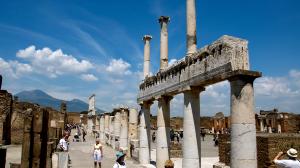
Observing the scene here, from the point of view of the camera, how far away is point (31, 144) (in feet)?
32.8

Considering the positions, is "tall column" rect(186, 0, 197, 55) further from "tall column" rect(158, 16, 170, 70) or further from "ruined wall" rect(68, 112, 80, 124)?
"ruined wall" rect(68, 112, 80, 124)

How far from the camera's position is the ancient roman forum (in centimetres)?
901

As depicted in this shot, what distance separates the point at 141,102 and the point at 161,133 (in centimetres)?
382

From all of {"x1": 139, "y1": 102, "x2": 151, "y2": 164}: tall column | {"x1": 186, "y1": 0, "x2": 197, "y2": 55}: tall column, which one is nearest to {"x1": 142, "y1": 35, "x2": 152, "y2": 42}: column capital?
{"x1": 139, "y1": 102, "x2": 151, "y2": 164}: tall column

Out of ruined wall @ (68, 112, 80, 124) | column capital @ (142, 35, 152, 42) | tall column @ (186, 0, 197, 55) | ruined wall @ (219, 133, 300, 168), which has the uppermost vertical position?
column capital @ (142, 35, 152, 42)

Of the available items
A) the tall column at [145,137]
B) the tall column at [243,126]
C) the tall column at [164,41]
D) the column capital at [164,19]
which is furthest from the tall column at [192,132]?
the tall column at [145,137]

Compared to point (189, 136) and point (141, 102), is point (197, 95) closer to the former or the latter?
point (189, 136)

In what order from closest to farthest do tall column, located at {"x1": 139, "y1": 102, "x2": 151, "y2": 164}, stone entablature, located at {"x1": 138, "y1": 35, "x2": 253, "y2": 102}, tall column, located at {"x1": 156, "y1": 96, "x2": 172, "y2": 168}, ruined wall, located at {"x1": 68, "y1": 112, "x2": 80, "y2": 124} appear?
1. stone entablature, located at {"x1": 138, "y1": 35, "x2": 253, "y2": 102}
2. tall column, located at {"x1": 156, "y1": 96, "x2": 172, "y2": 168}
3. tall column, located at {"x1": 139, "y1": 102, "x2": 151, "y2": 164}
4. ruined wall, located at {"x1": 68, "y1": 112, "x2": 80, "y2": 124}

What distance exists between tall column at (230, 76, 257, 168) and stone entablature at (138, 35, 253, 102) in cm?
48

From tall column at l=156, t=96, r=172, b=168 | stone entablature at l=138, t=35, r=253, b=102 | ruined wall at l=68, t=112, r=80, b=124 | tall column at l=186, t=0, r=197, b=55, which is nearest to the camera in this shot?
stone entablature at l=138, t=35, r=253, b=102

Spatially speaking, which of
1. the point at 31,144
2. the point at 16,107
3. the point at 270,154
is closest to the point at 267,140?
the point at 270,154

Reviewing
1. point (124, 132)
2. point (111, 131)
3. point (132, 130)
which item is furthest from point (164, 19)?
point (111, 131)

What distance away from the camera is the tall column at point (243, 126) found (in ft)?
29.2

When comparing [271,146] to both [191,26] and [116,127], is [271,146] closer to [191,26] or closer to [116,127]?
[191,26]
